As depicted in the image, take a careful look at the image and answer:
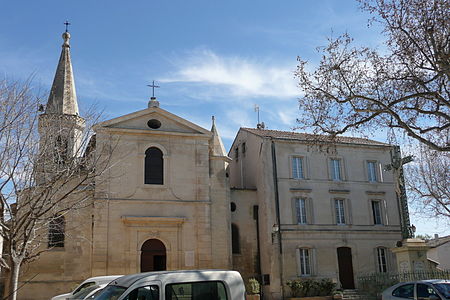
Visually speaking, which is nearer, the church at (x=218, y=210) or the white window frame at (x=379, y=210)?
the church at (x=218, y=210)

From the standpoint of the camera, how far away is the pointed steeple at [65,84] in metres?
28.6

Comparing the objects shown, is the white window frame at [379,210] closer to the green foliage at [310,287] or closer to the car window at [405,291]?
the green foliage at [310,287]

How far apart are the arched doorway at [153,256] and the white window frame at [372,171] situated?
1433cm

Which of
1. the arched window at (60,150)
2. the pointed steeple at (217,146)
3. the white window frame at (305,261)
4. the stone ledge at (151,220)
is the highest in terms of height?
the pointed steeple at (217,146)

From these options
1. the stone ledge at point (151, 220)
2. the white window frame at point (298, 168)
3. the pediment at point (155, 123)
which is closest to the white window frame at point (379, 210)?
the white window frame at point (298, 168)

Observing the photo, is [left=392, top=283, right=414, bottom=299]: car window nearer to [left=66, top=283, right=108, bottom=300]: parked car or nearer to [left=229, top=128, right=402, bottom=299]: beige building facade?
[left=66, top=283, right=108, bottom=300]: parked car

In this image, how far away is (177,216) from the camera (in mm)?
26438

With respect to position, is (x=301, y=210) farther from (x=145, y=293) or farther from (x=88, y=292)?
(x=145, y=293)

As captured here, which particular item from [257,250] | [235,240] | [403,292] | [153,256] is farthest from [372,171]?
[403,292]

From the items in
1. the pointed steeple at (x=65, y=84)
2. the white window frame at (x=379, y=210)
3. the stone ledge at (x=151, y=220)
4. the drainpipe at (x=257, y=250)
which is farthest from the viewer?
the white window frame at (x=379, y=210)

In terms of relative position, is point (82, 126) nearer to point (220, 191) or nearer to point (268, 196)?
point (220, 191)

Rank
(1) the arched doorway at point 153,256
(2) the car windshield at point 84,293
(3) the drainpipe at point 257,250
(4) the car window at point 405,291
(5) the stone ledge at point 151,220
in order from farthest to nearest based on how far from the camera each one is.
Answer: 1. (3) the drainpipe at point 257,250
2. (1) the arched doorway at point 153,256
3. (5) the stone ledge at point 151,220
4. (2) the car windshield at point 84,293
5. (4) the car window at point 405,291

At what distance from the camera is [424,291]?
1274 centimetres

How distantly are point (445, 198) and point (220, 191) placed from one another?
39.8 feet
